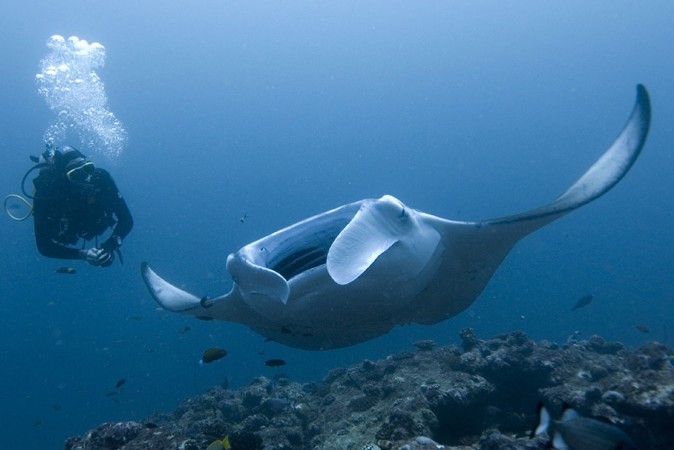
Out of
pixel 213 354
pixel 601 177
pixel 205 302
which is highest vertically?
pixel 601 177

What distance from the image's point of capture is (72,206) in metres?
8.09

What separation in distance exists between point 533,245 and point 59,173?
103050 millimetres

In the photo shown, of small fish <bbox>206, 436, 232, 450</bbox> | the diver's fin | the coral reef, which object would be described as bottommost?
the coral reef

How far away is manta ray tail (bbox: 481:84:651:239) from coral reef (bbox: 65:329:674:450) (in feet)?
6.08

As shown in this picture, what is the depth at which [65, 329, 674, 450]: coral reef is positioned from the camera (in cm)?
445

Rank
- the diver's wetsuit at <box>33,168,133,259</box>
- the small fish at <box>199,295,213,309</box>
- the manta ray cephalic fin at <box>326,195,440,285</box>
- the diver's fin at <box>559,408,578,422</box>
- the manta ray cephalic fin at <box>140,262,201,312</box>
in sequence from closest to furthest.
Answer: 1. the manta ray cephalic fin at <box>326,195,440,285</box>
2. the diver's fin at <box>559,408,578,422</box>
3. the small fish at <box>199,295,213,309</box>
4. the manta ray cephalic fin at <box>140,262,201,312</box>
5. the diver's wetsuit at <box>33,168,133,259</box>

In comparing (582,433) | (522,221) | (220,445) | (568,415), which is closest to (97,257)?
(220,445)

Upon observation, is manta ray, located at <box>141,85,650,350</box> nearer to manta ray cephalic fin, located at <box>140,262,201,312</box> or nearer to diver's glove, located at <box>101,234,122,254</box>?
manta ray cephalic fin, located at <box>140,262,201,312</box>

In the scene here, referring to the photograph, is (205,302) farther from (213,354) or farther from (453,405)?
(453,405)

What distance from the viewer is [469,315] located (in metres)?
59.4

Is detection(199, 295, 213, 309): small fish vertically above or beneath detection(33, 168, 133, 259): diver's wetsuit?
beneath

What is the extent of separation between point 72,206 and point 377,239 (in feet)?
22.3

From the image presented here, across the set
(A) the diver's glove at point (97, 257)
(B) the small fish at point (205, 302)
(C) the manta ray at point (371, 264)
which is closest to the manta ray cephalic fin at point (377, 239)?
(C) the manta ray at point (371, 264)

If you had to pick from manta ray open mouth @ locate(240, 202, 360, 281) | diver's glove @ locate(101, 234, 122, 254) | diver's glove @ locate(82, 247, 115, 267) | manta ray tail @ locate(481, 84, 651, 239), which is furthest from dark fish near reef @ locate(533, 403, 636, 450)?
diver's glove @ locate(101, 234, 122, 254)
